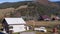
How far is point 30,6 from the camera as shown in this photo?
1393 centimetres

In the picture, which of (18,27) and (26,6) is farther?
(26,6)

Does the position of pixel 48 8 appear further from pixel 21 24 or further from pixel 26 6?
pixel 21 24

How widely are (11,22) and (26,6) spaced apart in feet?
29.0

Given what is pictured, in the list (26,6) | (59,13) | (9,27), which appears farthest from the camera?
(26,6)

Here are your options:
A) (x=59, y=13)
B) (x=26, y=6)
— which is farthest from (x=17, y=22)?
(x=26, y=6)

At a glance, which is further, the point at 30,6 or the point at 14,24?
the point at 30,6

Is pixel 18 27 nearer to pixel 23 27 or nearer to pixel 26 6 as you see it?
pixel 23 27

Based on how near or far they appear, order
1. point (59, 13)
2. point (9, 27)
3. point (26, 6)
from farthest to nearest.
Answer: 1. point (26, 6)
2. point (59, 13)
3. point (9, 27)

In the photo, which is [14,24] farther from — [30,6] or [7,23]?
[30,6]

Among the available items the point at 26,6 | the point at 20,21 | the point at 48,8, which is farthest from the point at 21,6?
the point at 20,21

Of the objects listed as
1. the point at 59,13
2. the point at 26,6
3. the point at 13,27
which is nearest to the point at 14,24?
the point at 13,27

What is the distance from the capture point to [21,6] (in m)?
13.4

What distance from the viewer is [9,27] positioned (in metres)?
4.54

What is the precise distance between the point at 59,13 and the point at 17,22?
19.1 ft
